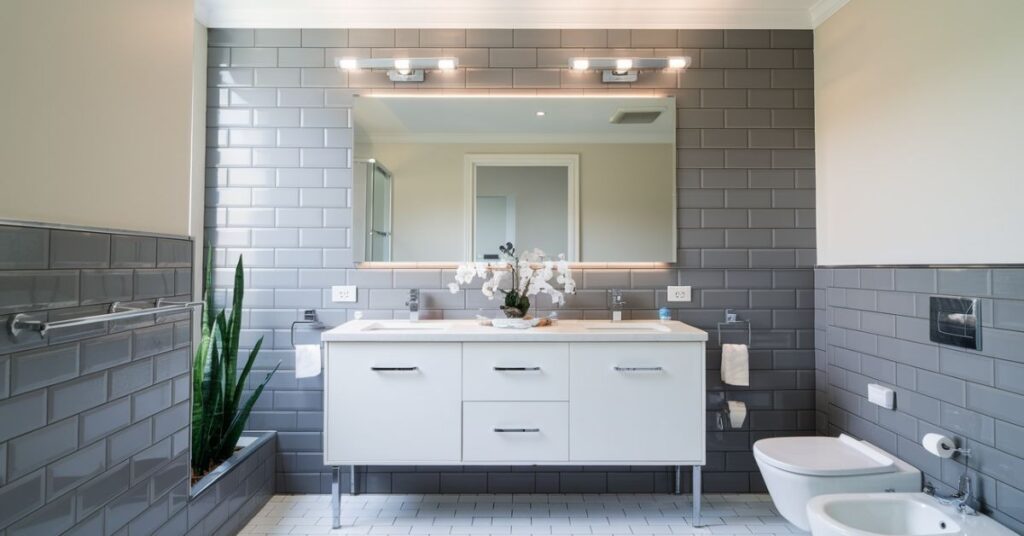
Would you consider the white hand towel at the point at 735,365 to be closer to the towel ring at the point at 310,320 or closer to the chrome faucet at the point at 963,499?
the chrome faucet at the point at 963,499

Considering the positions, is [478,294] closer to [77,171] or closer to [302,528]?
[302,528]

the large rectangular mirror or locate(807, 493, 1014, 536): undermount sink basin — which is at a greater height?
the large rectangular mirror

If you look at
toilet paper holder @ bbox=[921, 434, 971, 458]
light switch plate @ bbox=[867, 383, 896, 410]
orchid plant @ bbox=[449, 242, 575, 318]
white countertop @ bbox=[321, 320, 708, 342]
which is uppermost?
→ orchid plant @ bbox=[449, 242, 575, 318]

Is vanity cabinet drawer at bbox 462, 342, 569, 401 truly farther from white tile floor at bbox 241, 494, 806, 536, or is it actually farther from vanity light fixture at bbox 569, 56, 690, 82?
vanity light fixture at bbox 569, 56, 690, 82

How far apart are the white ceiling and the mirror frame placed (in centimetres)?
72

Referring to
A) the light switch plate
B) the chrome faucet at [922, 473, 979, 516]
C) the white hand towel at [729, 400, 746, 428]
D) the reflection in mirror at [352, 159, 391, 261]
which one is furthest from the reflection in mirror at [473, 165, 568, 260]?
the chrome faucet at [922, 473, 979, 516]

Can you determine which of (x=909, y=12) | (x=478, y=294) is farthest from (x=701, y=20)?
(x=478, y=294)

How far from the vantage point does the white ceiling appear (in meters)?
2.60

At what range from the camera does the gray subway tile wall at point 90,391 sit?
3.78ft

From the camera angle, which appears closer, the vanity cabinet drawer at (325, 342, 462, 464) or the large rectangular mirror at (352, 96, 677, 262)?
the vanity cabinet drawer at (325, 342, 462, 464)

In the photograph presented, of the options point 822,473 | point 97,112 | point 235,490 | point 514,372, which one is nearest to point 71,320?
point 97,112

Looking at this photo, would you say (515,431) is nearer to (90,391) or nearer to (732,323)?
(732,323)

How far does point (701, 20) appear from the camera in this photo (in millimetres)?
2658

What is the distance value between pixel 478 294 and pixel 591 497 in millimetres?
1245
